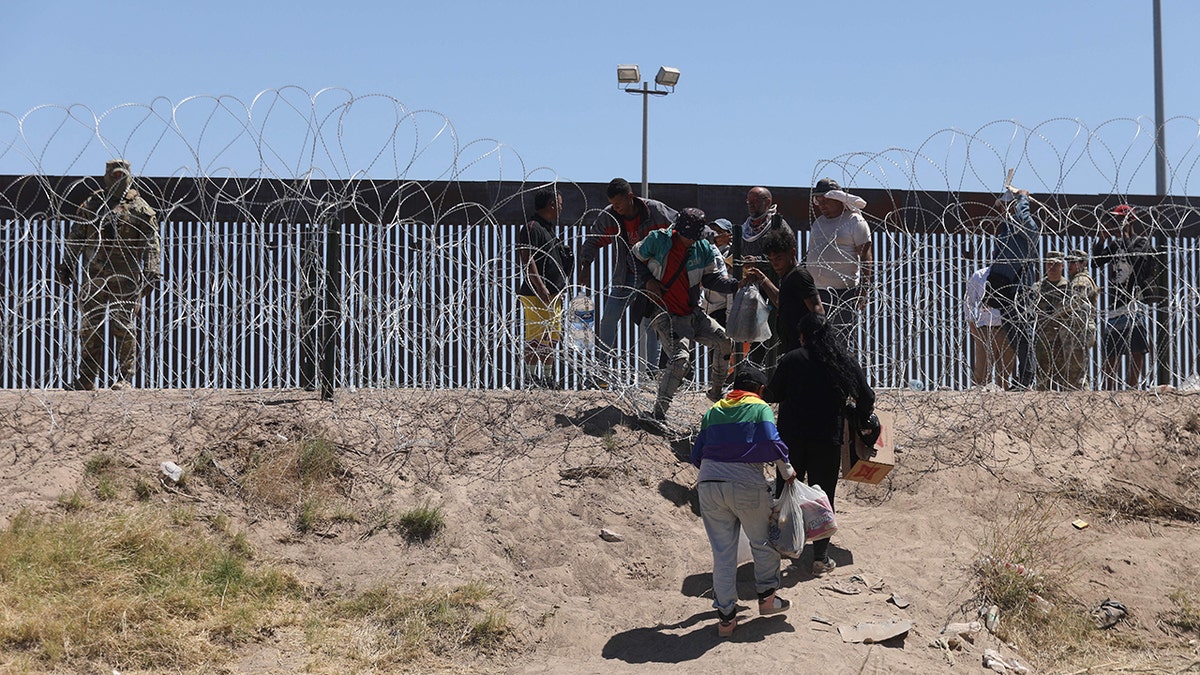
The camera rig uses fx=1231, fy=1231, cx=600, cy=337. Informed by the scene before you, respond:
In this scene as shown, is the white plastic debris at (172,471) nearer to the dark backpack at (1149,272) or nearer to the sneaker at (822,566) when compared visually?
the sneaker at (822,566)

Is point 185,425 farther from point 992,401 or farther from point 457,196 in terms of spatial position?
point 992,401

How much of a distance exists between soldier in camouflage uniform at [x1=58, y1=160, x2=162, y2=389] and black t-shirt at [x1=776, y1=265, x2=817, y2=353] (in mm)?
4564

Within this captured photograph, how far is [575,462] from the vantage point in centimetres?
807

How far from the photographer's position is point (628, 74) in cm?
1566

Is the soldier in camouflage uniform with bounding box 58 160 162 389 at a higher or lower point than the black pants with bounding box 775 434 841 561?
higher

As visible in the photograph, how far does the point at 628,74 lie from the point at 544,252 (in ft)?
24.8

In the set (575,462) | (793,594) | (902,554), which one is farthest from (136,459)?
(902,554)

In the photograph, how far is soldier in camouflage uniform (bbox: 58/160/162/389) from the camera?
28.9 ft

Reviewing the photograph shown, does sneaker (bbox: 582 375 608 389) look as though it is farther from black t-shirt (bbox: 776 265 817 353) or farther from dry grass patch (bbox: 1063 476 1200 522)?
dry grass patch (bbox: 1063 476 1200 522)

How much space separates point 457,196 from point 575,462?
3816 mm

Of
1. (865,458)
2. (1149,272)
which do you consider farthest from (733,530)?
(1149,272)

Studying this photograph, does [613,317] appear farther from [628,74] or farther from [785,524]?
[628,74]

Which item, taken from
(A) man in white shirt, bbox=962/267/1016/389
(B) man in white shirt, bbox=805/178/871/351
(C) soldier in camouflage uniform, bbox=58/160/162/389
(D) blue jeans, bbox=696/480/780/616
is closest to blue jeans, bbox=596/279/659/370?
(B) man in white shirt, bbox=805/178/871/351

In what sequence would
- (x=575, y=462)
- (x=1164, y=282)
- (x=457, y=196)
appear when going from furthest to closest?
1. (x=457, y=196)
2. (x=1164, y=282)
3. (x=575, y=462)
